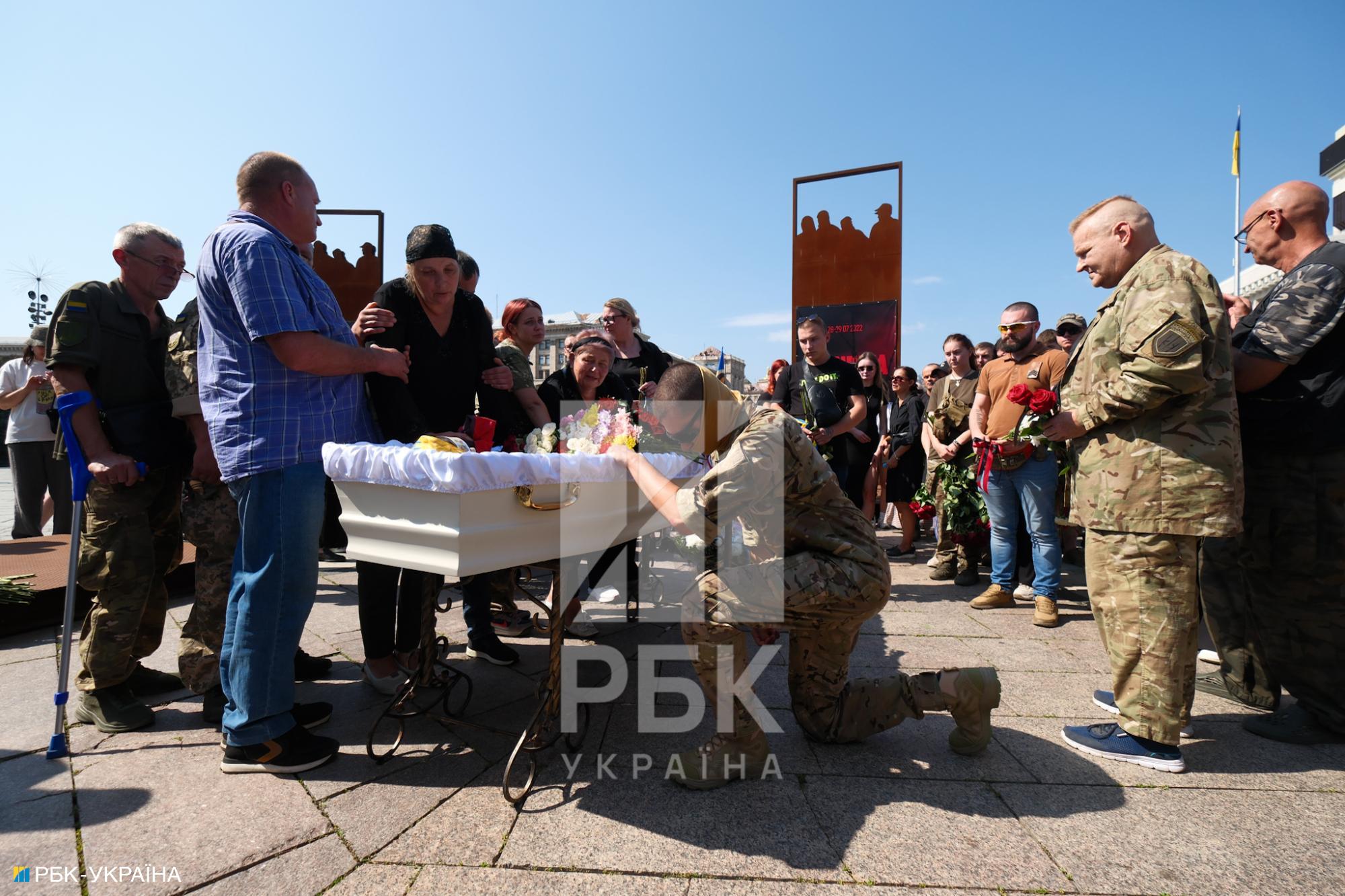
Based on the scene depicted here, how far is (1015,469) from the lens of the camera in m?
4.47

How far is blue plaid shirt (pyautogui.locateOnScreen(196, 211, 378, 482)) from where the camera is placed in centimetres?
219

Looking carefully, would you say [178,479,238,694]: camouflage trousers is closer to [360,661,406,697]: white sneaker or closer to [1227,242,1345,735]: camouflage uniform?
[360,661,406,697]: white sneaker

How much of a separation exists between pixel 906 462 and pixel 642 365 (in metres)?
3.69

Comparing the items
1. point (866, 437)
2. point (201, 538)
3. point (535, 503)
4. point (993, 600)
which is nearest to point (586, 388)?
point (535, 503)

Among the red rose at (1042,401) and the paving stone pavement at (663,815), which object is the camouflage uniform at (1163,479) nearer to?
the paving stone pavement at (663,815)

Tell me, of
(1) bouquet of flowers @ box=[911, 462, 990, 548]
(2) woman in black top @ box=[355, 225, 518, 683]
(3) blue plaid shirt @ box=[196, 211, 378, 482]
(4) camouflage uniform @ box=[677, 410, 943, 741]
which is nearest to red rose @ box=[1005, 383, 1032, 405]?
(4) camouflage uniform @ box=[677, 410, 943, 741]

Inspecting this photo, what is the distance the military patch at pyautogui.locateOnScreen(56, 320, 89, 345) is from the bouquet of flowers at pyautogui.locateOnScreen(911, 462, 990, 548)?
5531 mm

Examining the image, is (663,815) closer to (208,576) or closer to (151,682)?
(208,576)

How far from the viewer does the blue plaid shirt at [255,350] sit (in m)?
2.19

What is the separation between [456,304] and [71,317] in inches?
59.9

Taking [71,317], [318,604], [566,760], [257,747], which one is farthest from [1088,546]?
[318,604]

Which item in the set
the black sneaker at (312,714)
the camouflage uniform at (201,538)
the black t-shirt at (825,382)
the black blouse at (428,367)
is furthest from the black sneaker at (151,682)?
the black t-shirt at (825,382)

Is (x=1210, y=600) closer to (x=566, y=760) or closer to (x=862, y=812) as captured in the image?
(x=862, y=812)

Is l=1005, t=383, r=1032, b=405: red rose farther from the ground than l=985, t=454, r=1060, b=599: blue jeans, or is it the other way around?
l=1005, t=383, r=1032, b=405: red rose
